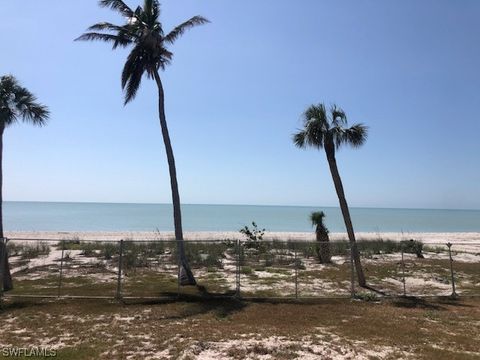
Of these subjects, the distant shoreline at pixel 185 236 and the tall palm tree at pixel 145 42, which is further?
the distant shoreline at pixel 185 236

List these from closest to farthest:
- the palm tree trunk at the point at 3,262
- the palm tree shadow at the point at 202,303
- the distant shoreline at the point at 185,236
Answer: the palm tree shadow at the point at 202,303 < the palm tree trunk at the point at 3,262 < the distant shoreline at the point at 185,236

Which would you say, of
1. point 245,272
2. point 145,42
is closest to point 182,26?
point 145,42

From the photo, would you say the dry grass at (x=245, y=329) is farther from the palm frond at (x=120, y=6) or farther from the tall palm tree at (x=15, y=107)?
the palm frond at (x=120, y=6)

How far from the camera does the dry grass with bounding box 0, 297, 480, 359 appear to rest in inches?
336

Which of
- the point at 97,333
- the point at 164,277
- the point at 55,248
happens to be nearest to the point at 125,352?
the point at 97,333

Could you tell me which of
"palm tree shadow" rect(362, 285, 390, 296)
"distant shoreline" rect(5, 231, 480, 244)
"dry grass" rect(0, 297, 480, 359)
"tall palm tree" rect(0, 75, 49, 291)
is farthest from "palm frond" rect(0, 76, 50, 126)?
"distant shoreline" rect(5, 231, 480, 244)

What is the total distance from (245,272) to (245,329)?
10440 millimetres

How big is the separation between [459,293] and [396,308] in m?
4.47

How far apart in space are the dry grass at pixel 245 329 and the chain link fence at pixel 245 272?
1.56 metres

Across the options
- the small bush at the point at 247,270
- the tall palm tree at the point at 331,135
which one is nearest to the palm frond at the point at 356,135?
the tall palm tree at the point at 331,135

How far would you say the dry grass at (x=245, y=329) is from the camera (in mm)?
8547

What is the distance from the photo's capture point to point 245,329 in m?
10.3

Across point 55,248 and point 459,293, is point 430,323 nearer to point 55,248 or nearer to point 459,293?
point 459,293

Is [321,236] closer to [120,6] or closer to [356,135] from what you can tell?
[356,135]
